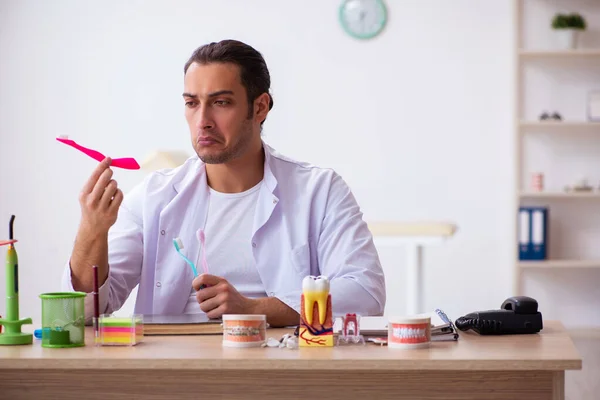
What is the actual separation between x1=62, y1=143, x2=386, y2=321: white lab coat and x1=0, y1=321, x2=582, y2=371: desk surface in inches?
22.6

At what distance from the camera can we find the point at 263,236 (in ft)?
7.21

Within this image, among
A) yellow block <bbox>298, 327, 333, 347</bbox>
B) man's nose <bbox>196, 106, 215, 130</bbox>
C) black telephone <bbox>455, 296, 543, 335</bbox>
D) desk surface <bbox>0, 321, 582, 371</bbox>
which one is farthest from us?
man's nose <bbox>196, 106, 215, 130</bbox>

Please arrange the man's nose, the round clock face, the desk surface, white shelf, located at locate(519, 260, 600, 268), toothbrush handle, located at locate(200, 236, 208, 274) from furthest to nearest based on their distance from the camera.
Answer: the round clock face
white shelf, located at locate(519, 260, 600, 268)
the man's nose
toothbrush handle, located at locate(200, 236, 208, 274)
the desk surface

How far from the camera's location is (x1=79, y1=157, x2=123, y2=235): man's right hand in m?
1.84

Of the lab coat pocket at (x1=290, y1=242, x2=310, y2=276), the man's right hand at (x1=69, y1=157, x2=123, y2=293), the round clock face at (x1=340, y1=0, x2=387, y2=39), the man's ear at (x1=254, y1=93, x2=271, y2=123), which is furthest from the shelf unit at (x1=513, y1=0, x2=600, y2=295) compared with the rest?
the man's right hand at (x1=69, y1=157, x2=123, y2=293)

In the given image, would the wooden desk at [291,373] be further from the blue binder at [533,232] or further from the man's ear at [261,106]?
the blue binder at [533,232]

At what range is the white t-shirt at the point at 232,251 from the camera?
2.18 meters

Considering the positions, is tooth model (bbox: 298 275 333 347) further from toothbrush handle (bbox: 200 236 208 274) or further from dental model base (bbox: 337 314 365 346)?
toothbrush handle (bbox: 200 236 208 274)

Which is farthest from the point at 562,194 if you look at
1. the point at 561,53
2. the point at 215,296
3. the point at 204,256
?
the point at 215,296

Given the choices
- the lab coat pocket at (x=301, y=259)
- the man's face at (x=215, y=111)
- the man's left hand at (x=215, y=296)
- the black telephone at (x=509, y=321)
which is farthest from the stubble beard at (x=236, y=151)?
the black telephone at (x=509, y=321)

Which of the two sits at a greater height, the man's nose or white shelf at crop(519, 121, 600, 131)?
white shelf at crop(519, 121, 600, 131)

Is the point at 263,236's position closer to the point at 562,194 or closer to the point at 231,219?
the point at 231,219

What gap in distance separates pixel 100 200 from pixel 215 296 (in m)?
0.32

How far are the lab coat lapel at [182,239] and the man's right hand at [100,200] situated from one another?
0.94ft
